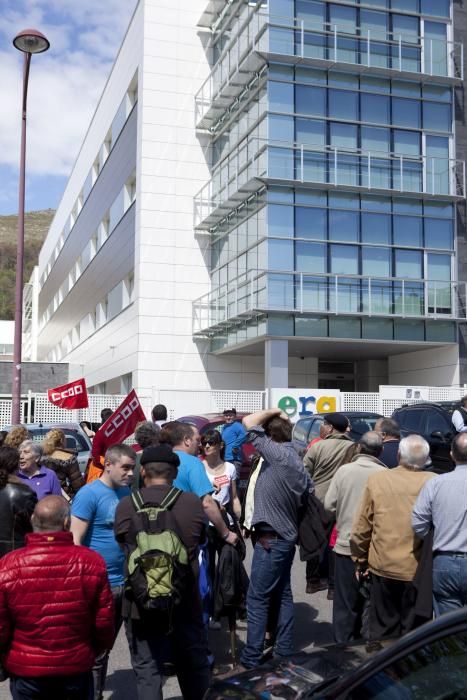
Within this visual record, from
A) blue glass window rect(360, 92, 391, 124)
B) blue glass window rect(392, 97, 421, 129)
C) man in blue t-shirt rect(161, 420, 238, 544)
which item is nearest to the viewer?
man in blue t-shirt rect(161, 420, 238, 544)

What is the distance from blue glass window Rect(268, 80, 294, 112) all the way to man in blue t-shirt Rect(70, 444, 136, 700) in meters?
23.4

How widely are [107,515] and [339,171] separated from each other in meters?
23.9

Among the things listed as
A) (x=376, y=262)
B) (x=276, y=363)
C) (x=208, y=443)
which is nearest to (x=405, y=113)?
(x=376, y=262)

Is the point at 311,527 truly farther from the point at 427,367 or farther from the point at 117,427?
the point at 427,367

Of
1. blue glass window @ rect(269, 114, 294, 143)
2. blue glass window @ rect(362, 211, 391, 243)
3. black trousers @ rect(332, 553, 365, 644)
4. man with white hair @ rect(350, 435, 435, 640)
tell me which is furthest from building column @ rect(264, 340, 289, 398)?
man with white hair @ rect(350, 435, 435, 640)

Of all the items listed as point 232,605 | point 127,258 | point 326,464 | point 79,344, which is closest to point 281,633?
point 232,605

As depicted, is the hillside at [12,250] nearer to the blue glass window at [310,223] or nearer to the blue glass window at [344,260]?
the blue glass window at [310,223]

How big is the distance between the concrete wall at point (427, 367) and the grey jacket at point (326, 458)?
2142 cm

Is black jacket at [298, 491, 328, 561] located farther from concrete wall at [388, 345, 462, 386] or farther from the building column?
concrete wall at [388, 345, 462, 386]

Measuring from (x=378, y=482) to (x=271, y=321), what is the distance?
2102cm

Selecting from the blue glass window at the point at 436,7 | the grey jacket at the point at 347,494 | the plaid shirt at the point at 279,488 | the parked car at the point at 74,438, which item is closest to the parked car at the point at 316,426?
the parked car at the point at 74,438

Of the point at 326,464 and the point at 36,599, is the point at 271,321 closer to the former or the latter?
the point at 326,464

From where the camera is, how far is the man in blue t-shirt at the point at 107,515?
470 centimetres

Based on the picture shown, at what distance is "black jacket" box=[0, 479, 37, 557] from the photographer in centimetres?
494
